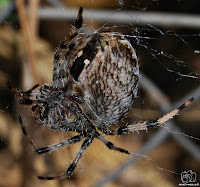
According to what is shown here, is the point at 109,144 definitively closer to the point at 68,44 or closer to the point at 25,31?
the point at 68,44

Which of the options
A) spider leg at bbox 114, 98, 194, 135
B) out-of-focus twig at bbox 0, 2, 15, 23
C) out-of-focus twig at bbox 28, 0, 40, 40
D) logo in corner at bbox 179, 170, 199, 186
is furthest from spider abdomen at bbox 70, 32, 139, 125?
logo in corner at bbox 179, 170, 199, 186

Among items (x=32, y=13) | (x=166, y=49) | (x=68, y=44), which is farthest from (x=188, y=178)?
(x=32, y=13)

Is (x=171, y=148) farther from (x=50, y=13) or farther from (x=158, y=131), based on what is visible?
(x=50, y=13)

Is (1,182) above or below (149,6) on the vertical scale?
below

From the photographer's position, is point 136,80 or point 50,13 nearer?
point 136,80

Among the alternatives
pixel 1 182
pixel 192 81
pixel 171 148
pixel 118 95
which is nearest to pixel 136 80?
pixel 118 95

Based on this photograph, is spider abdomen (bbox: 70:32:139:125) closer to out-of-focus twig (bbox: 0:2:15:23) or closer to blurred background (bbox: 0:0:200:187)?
blurred background (bbox: 0:0:200:187)

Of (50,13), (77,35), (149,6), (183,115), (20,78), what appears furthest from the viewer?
(183,115)
